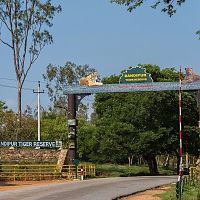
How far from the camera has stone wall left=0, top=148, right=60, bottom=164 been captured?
39.2 meters

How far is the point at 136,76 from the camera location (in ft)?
124

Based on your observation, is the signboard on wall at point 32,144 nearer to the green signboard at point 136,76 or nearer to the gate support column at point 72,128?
the gate support column at point 72,128

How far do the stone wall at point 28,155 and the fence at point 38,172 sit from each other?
1536 mm

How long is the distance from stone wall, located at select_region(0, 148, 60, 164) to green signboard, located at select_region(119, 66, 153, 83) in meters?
7.58

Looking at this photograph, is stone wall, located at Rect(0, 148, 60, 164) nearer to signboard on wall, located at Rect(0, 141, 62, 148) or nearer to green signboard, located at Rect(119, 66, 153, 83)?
signboard on wall, located at Rect(0, 141, 62, 148)

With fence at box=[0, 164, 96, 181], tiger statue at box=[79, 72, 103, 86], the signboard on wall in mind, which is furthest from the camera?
the signboard on wall

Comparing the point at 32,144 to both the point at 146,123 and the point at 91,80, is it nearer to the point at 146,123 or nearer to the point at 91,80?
the point at 91,80

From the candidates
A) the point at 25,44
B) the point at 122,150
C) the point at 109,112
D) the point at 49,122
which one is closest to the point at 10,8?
the point at 25,44

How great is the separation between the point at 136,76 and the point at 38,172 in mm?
9805

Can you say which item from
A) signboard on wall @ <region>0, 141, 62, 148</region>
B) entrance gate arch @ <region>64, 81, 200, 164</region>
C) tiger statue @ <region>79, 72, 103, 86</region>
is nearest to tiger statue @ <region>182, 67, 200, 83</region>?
entrance gate arch @ <region>64, 81, 200, 164</region>

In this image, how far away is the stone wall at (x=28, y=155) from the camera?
3916 cm

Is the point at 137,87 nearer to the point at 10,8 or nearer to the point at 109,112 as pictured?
the point at 109,112

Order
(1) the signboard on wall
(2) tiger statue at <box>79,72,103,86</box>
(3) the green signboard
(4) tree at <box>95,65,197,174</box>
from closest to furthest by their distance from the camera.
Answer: (3) the green signboard, (2) tiger statue at <box>79,72,103,86</box>, (1) the signboard on wall, (4) tree at <box>95,65,197,174</box>

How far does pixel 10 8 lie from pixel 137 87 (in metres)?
18.2
